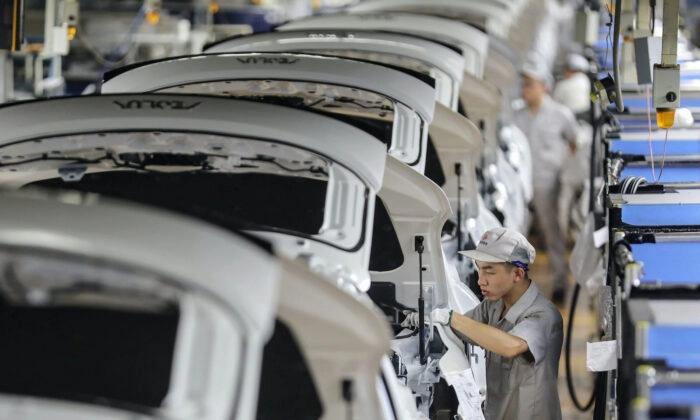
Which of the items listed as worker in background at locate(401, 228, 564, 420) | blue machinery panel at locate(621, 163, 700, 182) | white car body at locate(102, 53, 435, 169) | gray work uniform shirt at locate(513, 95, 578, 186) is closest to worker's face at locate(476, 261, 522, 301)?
worker in background at locate(401, 228, 564, 420)

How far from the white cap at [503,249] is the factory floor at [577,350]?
9.12 ft

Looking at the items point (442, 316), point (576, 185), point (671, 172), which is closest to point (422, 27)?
point (576, 185)

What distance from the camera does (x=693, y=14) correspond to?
2667 centimetres

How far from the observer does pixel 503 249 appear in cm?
573

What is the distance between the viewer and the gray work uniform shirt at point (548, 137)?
488 inches

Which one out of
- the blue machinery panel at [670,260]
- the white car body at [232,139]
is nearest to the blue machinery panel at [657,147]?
the blue machinery panel at [670,260]

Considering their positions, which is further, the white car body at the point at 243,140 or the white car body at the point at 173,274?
the white car body at the point at 243,140

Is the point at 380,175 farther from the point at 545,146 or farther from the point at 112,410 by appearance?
the point at 545,146

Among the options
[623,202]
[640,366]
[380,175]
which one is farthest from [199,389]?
[623,202]

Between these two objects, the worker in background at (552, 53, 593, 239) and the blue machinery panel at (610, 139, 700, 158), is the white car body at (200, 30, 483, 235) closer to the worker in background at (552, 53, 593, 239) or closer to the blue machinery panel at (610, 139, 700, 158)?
the blue machinery panel at (610, 139, 700, 158)

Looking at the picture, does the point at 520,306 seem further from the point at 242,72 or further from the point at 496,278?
the point at 242,72

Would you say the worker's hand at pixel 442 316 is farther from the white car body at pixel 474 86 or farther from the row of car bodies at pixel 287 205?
the white car body at pixel 474 86

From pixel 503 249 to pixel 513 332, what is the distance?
37 centimetres

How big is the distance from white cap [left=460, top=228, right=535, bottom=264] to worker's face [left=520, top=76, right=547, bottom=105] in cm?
680
